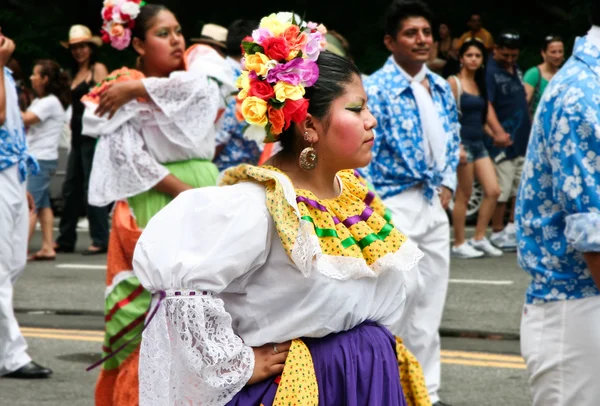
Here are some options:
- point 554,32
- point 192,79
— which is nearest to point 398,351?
point 192,79

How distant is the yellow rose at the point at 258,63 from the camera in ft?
10.7

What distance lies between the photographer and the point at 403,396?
3348mm

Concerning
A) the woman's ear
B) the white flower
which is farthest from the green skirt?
the white flower

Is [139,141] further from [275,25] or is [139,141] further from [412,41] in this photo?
[275,25]

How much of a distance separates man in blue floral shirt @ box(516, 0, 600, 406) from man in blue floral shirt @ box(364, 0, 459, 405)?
2.20 meters

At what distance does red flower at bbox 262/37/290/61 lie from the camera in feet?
10.7

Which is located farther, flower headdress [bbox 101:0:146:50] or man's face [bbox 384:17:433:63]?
man's face [bbox 384:17:433:63]

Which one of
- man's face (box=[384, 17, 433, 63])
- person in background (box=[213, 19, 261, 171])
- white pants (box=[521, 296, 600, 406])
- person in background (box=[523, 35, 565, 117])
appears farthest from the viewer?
person in background (box=[523, 35, 565, 117])

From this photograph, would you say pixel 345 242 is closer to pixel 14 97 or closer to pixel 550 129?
pixel 550 129

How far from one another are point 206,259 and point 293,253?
228 millimetres

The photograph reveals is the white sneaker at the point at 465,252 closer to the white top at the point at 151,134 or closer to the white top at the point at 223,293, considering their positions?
the white top at the point at 151,134

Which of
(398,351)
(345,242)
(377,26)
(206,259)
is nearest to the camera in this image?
(206,259)

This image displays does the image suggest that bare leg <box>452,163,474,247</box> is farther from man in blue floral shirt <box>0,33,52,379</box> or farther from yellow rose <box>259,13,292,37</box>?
yellow rose <box>259,13,292,37</box>

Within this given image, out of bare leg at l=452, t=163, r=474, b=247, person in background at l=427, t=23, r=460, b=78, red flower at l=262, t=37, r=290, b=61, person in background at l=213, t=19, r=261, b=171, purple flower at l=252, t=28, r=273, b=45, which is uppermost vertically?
purple flower at l=252, t=28, r=273, b=45
